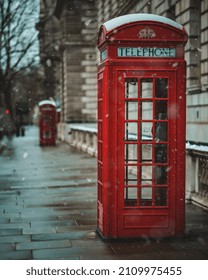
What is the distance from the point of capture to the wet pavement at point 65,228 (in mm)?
6816

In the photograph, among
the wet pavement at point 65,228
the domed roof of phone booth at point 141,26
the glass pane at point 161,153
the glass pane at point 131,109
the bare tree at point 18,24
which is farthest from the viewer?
the bare tree at point 18,24

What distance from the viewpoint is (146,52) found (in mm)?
7367

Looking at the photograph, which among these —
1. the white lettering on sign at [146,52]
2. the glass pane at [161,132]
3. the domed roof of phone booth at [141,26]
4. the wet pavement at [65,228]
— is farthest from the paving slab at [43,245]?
the domed roof of phone booth at [141,26]

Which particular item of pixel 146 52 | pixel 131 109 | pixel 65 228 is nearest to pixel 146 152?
pixel 146 52

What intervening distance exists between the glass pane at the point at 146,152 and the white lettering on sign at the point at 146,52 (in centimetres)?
119

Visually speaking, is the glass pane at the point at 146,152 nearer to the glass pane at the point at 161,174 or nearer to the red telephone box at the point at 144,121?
the red telephone box at the point at 144,121

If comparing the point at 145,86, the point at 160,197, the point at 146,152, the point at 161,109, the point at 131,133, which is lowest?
the point at 160,197

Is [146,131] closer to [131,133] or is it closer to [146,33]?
[146,33]

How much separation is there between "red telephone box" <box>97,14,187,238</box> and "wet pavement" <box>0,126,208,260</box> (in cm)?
31

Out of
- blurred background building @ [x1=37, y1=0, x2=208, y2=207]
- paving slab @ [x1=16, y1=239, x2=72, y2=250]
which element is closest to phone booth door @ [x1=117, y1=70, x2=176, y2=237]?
paving slab @ [x1=16, y1=239, x2=72, y2=250]

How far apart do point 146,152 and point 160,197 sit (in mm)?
712

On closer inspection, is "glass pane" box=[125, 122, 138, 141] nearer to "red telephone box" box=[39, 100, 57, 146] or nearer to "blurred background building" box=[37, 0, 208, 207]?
"blurred background building" box=[37, 0, 208, 207]

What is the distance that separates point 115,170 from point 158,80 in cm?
127

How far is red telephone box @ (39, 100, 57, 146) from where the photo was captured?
1249 inches
